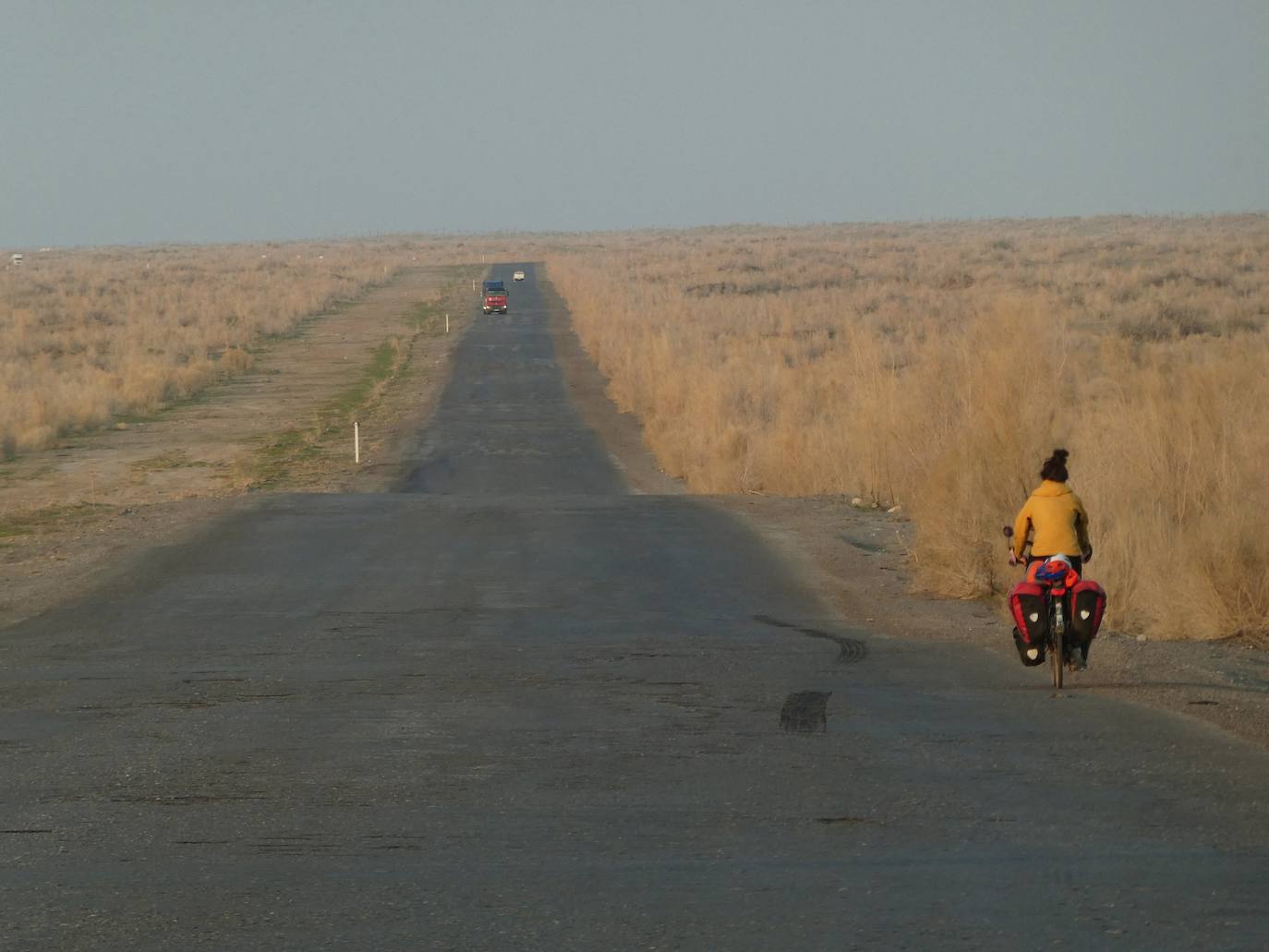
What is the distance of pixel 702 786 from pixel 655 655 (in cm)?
394

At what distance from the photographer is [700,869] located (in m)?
6.60

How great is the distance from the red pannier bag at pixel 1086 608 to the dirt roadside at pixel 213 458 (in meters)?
9.22

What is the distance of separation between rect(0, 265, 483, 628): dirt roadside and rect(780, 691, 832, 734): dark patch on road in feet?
24.8

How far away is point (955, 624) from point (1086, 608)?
3.85m

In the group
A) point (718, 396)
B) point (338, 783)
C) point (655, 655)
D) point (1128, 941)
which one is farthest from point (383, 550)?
point (718, 396)

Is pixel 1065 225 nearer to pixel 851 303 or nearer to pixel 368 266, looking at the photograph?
pixel 368 266

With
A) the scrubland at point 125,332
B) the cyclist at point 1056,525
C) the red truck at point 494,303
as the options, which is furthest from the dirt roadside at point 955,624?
the red truck at point 494,303

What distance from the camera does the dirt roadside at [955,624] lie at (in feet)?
33.8

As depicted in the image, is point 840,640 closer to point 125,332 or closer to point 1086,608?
point 1086,608

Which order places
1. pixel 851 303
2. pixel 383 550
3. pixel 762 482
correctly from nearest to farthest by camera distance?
pixel 383 550
pixel 762 482
pixel 851 303

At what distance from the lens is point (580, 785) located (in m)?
8.05

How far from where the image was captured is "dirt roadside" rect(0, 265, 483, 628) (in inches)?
749

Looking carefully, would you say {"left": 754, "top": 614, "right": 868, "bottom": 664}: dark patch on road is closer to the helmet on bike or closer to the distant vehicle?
the helmet on bike

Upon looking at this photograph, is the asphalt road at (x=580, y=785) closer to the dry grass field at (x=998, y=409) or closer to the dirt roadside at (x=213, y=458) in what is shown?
the dry grass field at (x=998, y=409)
